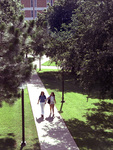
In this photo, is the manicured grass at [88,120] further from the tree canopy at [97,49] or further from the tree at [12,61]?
the tree at [12,61]

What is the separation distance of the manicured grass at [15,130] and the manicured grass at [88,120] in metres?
1.84

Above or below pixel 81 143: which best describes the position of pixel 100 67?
above

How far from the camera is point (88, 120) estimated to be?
14.5 metres

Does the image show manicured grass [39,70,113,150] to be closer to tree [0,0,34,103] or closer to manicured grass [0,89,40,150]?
manicured grass [0,89,40,150]

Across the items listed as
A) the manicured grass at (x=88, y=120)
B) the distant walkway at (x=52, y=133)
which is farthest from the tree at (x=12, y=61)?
the manicured grass at (x=88, y=120)

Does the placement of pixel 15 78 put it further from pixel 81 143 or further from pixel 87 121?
pixel 87 121

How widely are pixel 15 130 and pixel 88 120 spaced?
13.5 feet

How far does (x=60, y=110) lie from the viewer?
1642 cm

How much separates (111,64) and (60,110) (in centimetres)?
615

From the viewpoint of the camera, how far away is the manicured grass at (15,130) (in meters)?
10.8

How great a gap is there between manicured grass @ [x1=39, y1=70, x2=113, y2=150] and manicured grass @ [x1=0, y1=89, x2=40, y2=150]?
1.84 m

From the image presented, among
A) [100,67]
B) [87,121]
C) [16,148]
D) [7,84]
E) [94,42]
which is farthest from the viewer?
[87,121]

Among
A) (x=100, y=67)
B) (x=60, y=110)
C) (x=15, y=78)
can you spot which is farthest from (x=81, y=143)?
(x=60, y=110)

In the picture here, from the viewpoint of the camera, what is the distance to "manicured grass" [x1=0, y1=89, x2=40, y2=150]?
35.6ft
